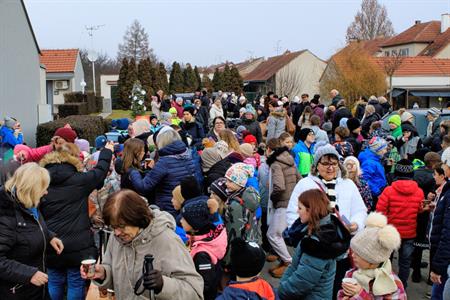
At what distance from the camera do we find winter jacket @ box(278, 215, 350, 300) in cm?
376

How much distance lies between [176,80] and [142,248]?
49.7 meters

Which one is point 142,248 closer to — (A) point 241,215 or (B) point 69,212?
(B) point 69,212

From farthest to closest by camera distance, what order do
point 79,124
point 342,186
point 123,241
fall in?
point 79,124
point 342,186
point 123,241

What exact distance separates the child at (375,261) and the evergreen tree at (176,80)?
1912 inches

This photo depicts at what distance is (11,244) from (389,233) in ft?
9.47

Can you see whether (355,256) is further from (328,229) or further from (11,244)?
(11,244)

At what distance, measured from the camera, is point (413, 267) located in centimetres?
713

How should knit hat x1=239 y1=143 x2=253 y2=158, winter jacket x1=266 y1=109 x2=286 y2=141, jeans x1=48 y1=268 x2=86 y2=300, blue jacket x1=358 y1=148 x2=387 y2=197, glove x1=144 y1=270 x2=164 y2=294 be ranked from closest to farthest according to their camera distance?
glove x1=144 y1=270 x2=164 y2=294 → jeans x1=48 y1=268 x2=86 y2=300 → blue jacket x1=358 y1=148 x2=387 y2=197 → knit hat x1=239 y1=143 x2=253 y2=158 → winter jacket x1=266 y1=109 x2=286 y2=141

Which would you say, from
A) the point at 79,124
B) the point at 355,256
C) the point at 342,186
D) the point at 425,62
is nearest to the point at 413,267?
the point at 342,186

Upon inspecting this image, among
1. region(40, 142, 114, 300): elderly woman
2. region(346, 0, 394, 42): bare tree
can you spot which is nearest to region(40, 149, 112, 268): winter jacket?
region(40, 142, 114, 300): elderly woman

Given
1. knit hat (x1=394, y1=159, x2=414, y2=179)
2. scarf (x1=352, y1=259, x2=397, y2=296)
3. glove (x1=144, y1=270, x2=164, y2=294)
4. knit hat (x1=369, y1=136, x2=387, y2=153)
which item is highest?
knit hat (x1=369, y1=136, x2=387, y2=153)

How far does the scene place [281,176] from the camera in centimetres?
682

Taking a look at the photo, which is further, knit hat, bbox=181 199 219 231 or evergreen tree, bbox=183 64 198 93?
evergreen tree, bbox=183 64 198 93

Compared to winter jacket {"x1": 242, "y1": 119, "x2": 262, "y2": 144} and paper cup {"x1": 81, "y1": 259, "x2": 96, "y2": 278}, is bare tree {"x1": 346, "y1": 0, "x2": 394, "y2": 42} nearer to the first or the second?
winter jacket {"x1": 242, "y1": 119, "x2": 262, "y2": 144}
